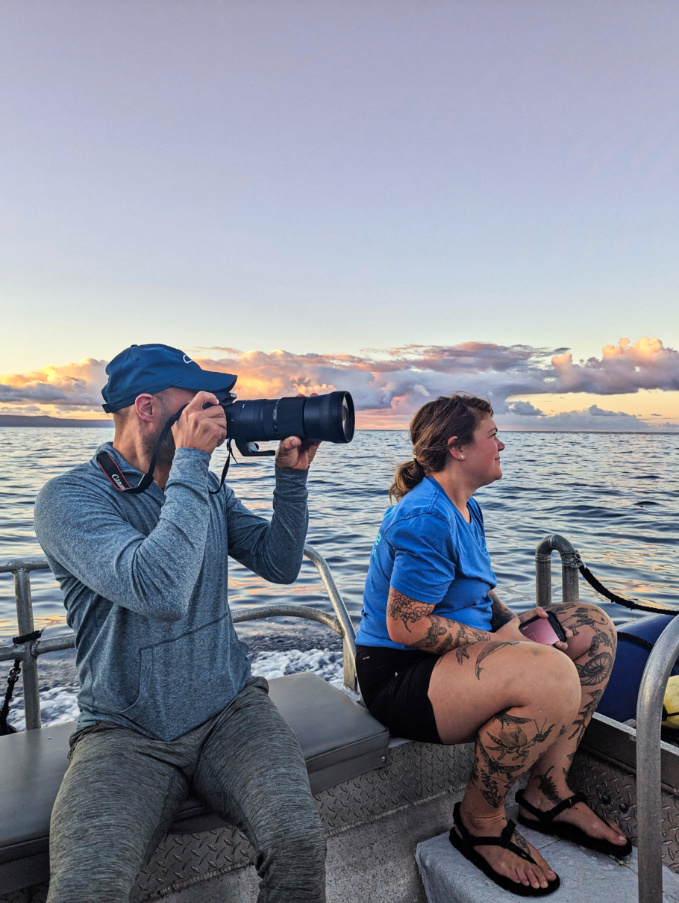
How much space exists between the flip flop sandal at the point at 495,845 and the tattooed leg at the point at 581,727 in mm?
188

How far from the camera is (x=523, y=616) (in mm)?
1916

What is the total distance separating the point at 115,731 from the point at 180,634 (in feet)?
0.78

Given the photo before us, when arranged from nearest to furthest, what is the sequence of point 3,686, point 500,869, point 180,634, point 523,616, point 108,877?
point 108,877, point 180,634, point 500,869, point 523,616, point 3,686

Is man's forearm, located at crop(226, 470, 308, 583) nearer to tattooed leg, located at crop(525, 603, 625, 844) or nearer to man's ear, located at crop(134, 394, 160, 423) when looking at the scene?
man's ear, located at crop(134, 394, 160, 423)

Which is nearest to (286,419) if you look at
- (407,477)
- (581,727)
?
(407,477)

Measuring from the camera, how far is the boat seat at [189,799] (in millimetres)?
1268

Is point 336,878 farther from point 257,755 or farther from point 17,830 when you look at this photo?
point 17,830

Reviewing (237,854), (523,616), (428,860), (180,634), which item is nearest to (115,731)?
(180,634)

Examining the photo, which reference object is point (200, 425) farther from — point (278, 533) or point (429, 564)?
point (429, 564)

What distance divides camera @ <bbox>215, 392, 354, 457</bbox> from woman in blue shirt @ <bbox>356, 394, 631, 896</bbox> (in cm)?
39

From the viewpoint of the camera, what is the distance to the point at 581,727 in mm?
1806

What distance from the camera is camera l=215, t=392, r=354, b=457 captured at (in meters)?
1.56

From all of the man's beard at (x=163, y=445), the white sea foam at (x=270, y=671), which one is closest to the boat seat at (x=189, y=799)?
the man's beard at (x=163, y=445)

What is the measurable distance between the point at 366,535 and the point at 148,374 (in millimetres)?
Result: 6385
